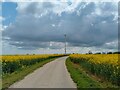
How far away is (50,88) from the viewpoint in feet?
57.1

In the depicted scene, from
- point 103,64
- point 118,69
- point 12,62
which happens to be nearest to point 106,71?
point 103,64

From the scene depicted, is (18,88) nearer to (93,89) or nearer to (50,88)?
(50,88)

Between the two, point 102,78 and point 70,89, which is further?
point 102,78

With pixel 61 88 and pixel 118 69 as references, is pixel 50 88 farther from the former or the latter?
pixel 118 69

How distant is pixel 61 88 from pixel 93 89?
68.4 inches

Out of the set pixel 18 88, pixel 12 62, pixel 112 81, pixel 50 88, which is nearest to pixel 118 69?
pixel 112 81

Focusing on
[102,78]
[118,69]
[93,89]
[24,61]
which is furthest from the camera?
[24,61]

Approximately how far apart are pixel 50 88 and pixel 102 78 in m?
8.30

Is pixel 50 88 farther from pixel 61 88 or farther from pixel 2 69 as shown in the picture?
pixel 2 69

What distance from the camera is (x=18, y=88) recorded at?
17.5 m

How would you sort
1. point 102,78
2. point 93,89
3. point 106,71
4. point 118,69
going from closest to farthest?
point 93,89 → point 118,69 → point 106,71 → point 102,78

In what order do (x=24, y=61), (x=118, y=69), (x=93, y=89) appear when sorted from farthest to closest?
1. (x=24, y=61)
2. (x=118, y=69)
3. (x=93, y=89)

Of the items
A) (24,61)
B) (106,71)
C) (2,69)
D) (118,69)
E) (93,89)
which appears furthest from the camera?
(24,61)

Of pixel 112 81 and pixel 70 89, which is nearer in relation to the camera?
pixel 70 89
